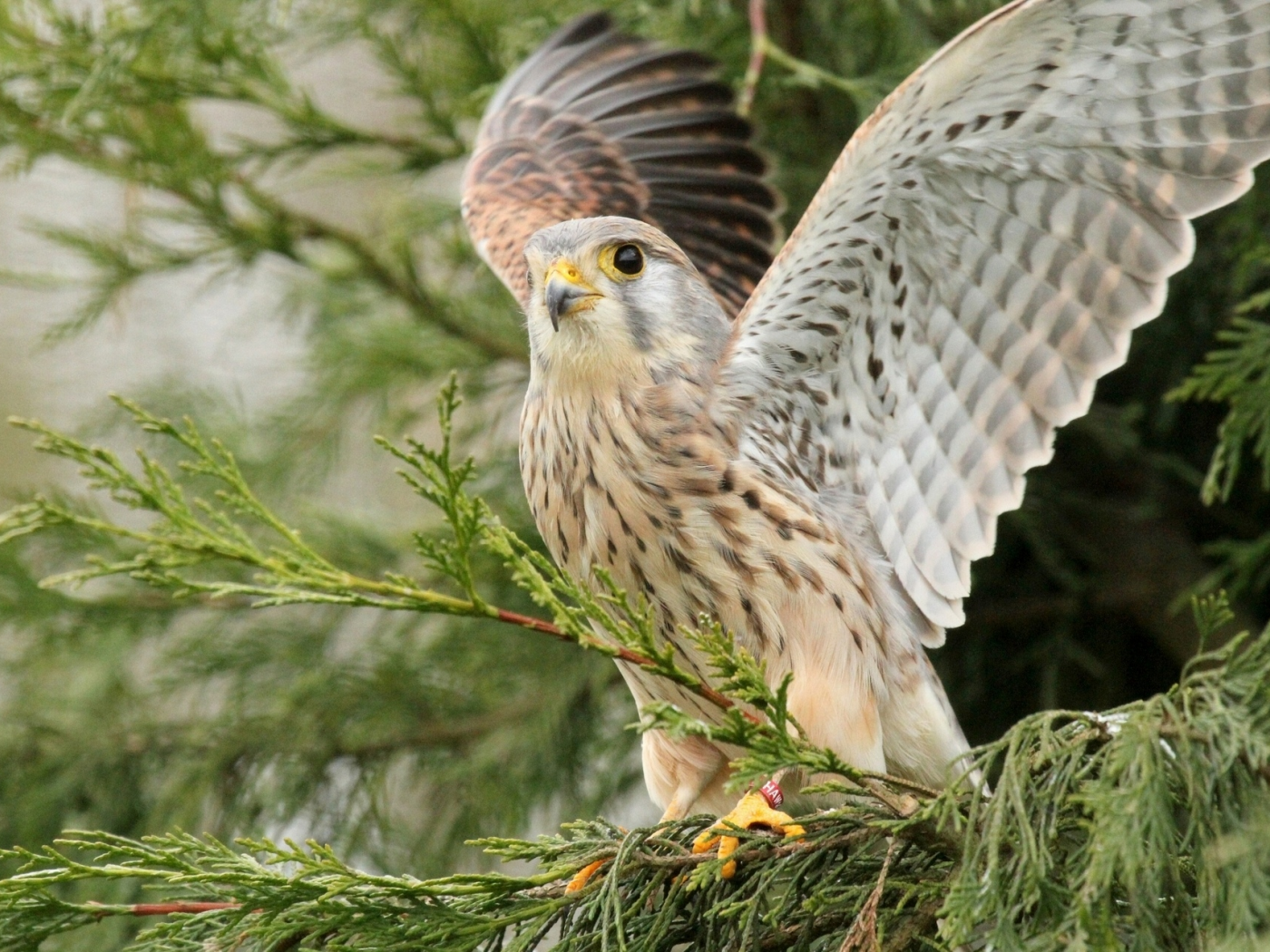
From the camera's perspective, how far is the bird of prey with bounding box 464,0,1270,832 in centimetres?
254

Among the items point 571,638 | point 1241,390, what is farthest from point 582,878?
point 1241,390

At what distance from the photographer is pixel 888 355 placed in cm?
289

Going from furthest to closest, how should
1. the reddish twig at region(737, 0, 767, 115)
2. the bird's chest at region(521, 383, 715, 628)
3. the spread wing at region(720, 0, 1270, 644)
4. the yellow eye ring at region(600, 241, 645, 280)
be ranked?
the reddish twig at region(737, 0, 767, 115) < the yellow eye ring at region(600, 241, 645, 280) < the bird's chest at region(521, 383, 715, 628) < the spread wing at region(720, 0, 1270, 644)

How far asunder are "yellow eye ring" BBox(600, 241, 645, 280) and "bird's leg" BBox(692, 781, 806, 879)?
107 centimetres

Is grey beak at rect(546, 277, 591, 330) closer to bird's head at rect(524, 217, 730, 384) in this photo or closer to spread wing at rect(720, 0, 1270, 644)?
bird's head at rect(524, 217, 730, 384)

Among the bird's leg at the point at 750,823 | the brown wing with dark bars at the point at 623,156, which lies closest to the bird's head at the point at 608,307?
the brown wing with dark bars at the point at 623,156

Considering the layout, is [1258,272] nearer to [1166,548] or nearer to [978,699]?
[1166,548]

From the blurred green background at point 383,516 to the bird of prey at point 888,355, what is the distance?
2.33 feet

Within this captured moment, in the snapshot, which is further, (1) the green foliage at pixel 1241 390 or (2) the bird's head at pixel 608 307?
(2) the bird's head at pixel 608 307

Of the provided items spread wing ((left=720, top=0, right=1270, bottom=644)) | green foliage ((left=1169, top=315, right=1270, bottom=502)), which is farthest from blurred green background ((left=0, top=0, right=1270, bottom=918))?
spread wing ((left=720, top=0, right=1270, bottom=644))

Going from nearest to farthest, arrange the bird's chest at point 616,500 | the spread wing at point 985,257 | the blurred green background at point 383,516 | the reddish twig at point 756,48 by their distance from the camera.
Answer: the spread wing at point 985,257
the bird's chest at point 616,500
the reddish twig at point 756,48
the blurred green background at point 383,516

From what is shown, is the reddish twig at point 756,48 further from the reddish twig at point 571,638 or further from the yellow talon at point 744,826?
the reddish twig at point 571,638

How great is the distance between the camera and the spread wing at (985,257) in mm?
2518

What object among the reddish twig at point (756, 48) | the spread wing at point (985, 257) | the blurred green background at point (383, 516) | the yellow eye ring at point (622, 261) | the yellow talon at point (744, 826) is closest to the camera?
the yellow talon at point (744, 826)
